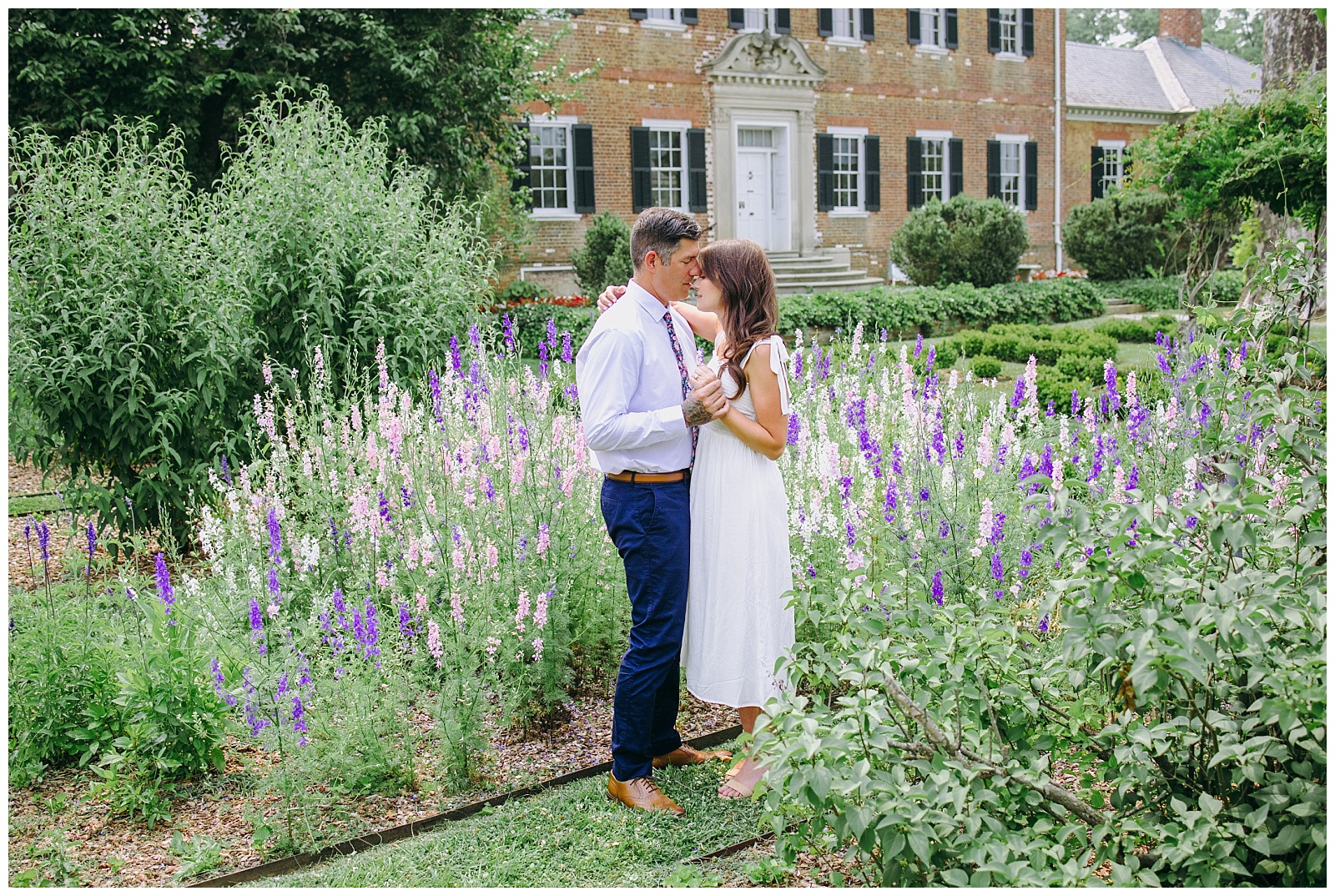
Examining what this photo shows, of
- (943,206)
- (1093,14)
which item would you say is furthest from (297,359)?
(1093,14)

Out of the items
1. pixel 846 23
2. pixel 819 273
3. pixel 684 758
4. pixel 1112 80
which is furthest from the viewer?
pixel 1112 80

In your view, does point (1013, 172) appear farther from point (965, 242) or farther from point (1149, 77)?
point (1149, 77)

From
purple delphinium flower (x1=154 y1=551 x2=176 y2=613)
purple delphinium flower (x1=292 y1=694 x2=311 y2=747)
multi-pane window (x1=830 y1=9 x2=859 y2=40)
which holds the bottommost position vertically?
purple delphinium flower (x1=292 y1=694 x2=311 y2=747)

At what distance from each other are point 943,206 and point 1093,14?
1703 inches

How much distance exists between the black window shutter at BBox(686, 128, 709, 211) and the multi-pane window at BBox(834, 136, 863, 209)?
3.55 m

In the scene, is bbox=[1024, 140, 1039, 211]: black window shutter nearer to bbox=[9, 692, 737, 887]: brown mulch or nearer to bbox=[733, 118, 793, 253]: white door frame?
bbox=[733, 118, 793, 253]: white door frame

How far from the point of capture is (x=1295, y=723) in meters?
2.14

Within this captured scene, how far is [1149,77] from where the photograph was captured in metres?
29.1

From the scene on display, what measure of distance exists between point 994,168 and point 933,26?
3685mm

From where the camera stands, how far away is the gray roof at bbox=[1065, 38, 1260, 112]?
2736 centimetres

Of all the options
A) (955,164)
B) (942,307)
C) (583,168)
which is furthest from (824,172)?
(942,307)

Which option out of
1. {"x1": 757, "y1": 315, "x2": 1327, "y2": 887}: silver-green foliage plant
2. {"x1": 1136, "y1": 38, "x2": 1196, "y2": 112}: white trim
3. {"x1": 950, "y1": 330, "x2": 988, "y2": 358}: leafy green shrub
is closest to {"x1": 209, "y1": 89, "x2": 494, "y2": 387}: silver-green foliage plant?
{"x1": 757, "y1": 315, "x2": 1327, "y2": 887}: silver-green foliage plant

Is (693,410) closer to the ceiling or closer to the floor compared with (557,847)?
closer to the ceiling

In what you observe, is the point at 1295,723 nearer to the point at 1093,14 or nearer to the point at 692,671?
the point at 692,671
